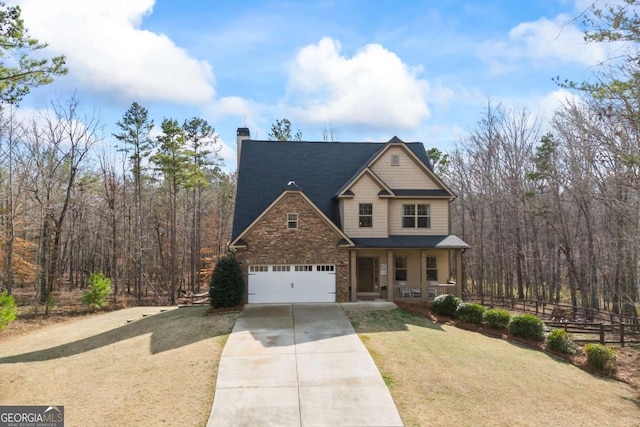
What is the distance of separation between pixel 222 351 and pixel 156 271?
29.6 m

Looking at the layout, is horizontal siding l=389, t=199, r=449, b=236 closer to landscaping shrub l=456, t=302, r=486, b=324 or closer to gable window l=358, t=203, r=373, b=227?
gable window l=358, t=203, r=373, b=227

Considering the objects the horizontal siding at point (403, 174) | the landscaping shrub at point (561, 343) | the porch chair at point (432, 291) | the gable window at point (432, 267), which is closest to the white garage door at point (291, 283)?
the porch chair at point (432, 291)

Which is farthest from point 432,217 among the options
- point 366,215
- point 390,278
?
point 390,278

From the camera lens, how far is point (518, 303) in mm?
29312

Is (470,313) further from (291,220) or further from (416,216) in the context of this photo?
(291,220)

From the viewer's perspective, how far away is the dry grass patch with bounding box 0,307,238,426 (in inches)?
375

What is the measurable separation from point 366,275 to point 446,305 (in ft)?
18.5

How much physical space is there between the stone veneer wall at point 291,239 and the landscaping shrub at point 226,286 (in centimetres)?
70

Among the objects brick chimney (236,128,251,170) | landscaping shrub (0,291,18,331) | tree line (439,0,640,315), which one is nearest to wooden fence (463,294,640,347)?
tree line (439,0,640,315)

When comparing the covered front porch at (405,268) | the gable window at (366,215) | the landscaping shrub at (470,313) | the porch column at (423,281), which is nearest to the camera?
the landscaping shrub at (470,313)

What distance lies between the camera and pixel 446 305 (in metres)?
18.9

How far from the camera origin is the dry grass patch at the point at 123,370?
31.2 ft

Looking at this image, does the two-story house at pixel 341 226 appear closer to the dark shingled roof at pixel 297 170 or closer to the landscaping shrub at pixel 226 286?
the dark shingled roof at pixel 297 170

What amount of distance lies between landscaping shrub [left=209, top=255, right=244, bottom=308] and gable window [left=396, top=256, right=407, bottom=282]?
27.8ft
